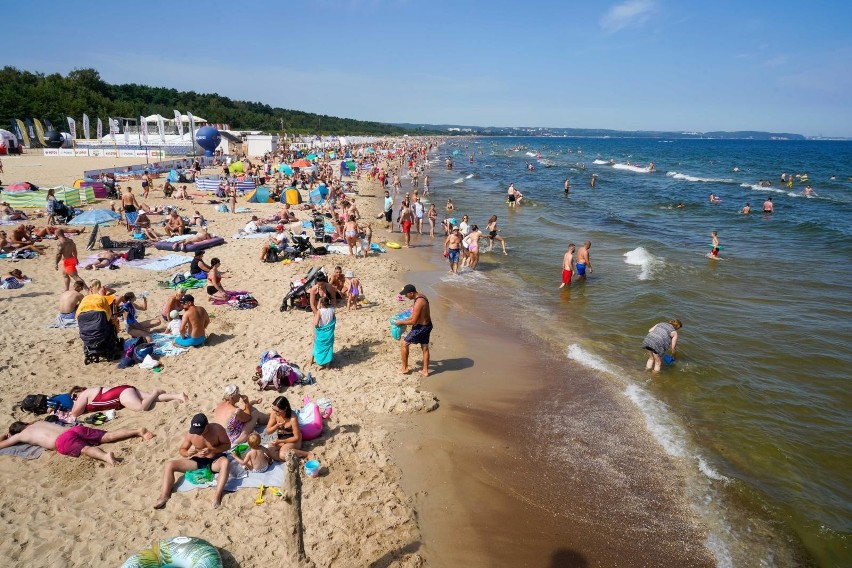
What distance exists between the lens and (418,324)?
7477 mm

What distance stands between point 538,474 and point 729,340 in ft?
20.6

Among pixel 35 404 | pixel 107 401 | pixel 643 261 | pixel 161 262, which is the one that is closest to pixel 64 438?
pixel 107 401

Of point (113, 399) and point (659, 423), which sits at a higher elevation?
point (113, 399)

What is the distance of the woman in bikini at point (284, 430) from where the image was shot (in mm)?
5621

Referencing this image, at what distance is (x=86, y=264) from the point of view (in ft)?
39.0

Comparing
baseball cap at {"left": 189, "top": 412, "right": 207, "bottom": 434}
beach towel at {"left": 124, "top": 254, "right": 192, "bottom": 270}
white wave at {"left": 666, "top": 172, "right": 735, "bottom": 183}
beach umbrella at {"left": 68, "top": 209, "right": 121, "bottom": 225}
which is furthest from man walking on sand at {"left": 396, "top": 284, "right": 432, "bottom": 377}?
white wave at {"left": 666, "top": 172, "right": 735, "bottom": 183}

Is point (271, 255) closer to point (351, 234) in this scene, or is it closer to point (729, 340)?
point (351, 234)

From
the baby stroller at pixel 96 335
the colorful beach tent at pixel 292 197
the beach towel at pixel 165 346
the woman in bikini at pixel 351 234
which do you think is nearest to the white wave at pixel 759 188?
the colorful beach tent at pixel 292 197

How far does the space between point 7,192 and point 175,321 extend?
47.5 ft

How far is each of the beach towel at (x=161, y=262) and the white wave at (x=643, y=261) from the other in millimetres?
12609

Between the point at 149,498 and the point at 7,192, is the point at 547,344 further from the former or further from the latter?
the point at 7,192

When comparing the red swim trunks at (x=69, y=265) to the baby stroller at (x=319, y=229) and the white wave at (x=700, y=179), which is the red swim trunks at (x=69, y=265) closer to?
the baby stroller at (x=319, y=229)

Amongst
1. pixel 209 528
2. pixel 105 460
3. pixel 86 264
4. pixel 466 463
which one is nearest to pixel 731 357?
pixel 466 463

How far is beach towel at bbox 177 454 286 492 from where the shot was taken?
514cm
